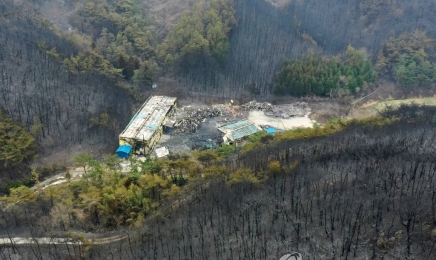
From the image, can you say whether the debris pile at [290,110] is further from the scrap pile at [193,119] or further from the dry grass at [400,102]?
the dry grass at [400,102]

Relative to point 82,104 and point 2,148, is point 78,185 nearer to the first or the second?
point 2,148

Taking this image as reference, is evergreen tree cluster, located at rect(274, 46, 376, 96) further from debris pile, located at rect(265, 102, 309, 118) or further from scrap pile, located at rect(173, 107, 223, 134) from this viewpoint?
scrap pile, located at rect(173, 107, 223, 134)

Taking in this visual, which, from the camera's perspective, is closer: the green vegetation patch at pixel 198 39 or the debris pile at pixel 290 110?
the debris pile at pixel 290 110

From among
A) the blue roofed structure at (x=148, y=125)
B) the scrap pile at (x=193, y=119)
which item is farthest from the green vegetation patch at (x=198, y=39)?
the scrap pile at (x=193, y=119)

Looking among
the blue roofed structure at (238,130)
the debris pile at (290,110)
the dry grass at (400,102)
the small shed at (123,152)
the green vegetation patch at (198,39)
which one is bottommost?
the small shed at (123,152)

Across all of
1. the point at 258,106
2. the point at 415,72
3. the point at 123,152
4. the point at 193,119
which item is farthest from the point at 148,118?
the point at 415,72

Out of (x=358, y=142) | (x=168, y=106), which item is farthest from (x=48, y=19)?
(x=358, y=142)
